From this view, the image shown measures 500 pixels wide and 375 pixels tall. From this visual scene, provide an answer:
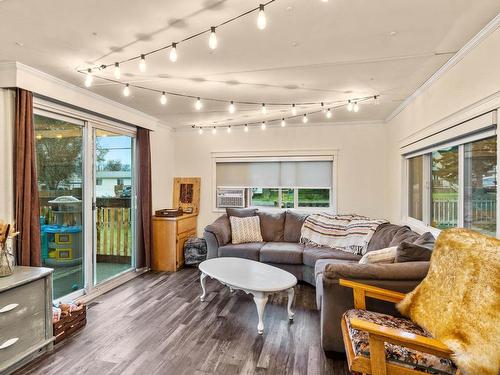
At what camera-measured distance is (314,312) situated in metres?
3.32

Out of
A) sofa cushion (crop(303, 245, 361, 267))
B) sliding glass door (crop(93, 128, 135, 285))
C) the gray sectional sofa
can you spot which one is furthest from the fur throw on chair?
sliding glass door (crop(93, 128, 135, 285))

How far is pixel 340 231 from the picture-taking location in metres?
4.41

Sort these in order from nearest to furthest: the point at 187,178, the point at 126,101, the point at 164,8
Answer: the point at 164,8 < the point at 126,101 < the point at 187,178

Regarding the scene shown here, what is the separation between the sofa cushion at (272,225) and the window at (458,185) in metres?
1.89

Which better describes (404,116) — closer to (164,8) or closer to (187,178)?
(164,8)

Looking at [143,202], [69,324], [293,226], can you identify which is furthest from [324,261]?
[143,202]

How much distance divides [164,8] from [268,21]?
2.19 feet

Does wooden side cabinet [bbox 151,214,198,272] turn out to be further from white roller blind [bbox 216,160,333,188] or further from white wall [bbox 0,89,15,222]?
white wall [bbox 0,89,15,222]

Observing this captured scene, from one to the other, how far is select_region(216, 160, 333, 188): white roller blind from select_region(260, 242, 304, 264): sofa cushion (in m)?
1.41

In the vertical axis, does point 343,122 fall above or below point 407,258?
above

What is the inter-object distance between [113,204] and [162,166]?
133 centimetres

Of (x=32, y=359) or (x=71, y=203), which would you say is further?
(x=71, y=203)

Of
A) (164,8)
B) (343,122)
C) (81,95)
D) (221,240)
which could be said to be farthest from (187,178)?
(164,8)

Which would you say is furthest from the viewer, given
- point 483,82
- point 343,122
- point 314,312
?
point 343,122
